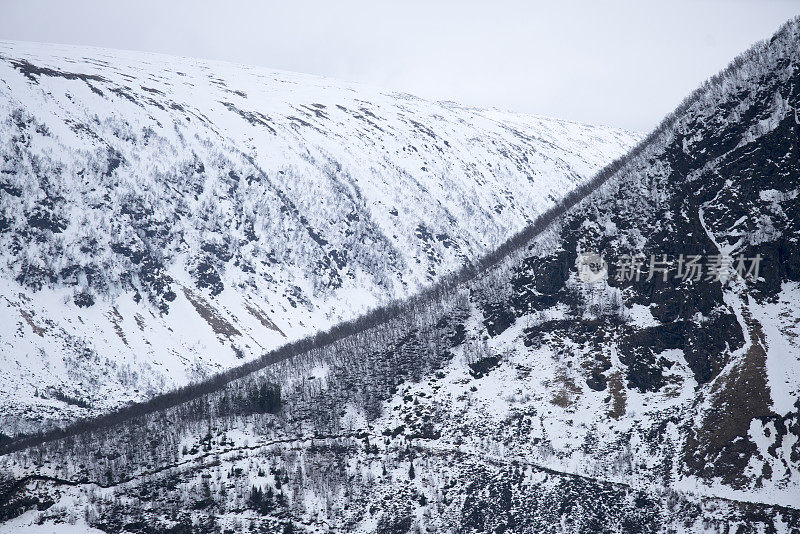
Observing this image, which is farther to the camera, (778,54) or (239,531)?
(778,54)

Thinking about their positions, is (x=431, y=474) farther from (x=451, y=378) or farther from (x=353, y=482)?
(x=451, y=378)

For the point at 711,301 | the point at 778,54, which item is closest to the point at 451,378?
the point at 711,301

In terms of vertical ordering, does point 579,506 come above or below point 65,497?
below

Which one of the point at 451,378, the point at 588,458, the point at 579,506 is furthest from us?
the point at 451,378

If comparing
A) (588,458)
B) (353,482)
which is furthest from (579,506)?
(353,482)

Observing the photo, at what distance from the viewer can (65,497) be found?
327ft

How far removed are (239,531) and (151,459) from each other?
22.2 m

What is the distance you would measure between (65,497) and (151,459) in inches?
474

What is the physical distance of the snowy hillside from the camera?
91.7m

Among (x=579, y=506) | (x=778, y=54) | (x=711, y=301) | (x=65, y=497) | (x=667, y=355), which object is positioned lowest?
(x=579, y=506)

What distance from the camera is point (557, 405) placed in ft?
358

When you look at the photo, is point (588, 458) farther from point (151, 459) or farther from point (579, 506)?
point (151, 459)

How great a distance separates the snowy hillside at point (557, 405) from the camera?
91688mm

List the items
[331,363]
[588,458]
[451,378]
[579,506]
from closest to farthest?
[579,506], [588,458], [451,378], [331,363]
